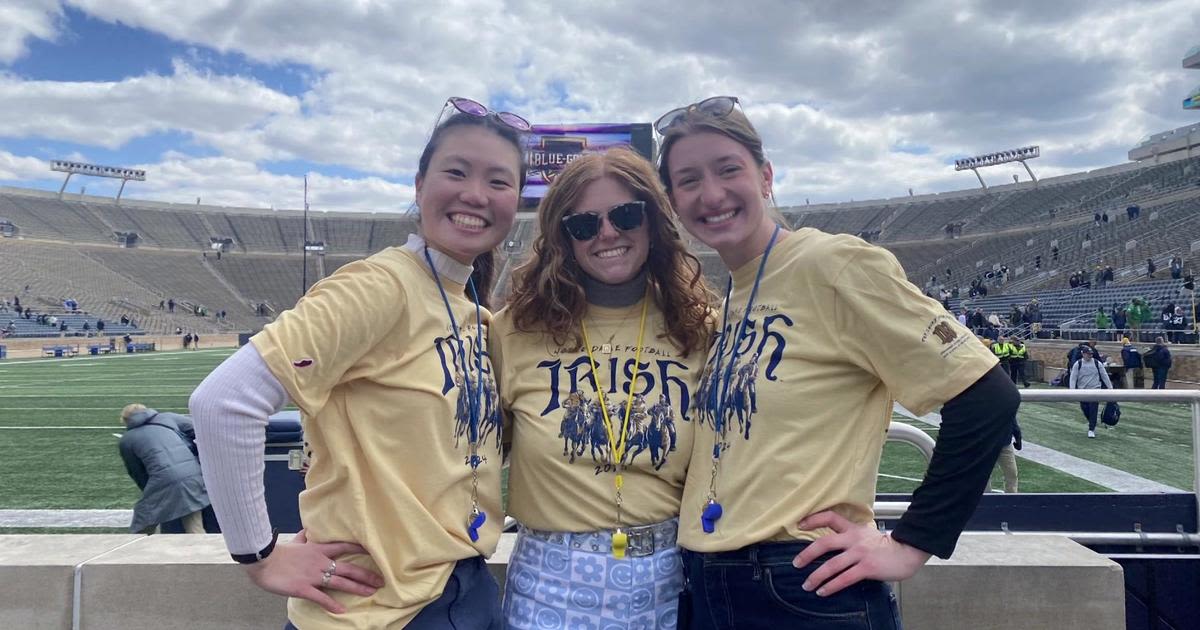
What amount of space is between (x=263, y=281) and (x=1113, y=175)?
55.5 metres

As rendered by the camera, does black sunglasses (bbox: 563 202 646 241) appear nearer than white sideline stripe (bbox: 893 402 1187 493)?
Yes

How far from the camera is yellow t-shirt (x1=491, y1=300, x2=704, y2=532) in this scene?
1713 millimetres

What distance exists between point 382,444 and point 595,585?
58cm

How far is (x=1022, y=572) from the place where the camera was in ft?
7.13

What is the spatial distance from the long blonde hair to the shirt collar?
209mm

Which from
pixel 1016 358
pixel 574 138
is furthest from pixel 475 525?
pixel 574 138

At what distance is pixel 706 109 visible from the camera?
183 centimetres

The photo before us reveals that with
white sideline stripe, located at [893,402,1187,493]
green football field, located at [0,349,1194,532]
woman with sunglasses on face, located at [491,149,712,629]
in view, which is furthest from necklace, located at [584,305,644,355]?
white sideline stripe, located at [893,402,1187,493]

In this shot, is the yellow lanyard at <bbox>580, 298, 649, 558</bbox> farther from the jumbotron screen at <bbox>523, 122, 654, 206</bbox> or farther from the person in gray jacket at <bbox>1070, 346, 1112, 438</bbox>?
the jumbotron screen at <bbox>523, 122, 654, 206</bbox>

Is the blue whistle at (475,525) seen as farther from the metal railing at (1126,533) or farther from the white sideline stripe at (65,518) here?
the white sideline stripe at (65,518)

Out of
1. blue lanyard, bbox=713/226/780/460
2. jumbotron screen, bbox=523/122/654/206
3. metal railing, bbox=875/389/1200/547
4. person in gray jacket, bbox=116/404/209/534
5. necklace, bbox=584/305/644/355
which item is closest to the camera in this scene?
blue lanyard, bbox=713/226/780/460

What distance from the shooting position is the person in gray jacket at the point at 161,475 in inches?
195

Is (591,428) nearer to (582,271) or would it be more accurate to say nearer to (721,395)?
(721,395)

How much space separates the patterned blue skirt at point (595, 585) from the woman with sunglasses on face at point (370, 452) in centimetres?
9
